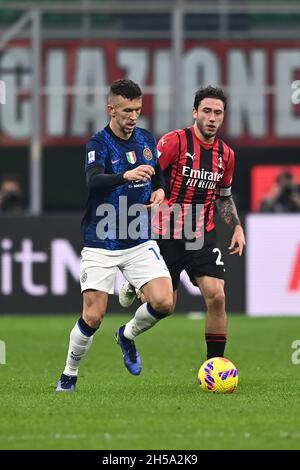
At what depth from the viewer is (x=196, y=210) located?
34.0ft

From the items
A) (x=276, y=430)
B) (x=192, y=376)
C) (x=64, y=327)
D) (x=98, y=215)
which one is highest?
(x=98, y=215)

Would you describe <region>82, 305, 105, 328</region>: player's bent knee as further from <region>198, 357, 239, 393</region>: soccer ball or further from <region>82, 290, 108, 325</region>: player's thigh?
<region>198, 357, 239, 393</region>: soccer ball

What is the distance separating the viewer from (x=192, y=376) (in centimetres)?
1069

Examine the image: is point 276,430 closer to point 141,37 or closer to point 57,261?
point 57,261

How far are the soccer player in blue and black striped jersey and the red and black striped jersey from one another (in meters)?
0.68

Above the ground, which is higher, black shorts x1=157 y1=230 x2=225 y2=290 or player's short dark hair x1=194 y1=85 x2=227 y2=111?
player's short dark hair x1=194 y1=85 x2=227 y2=111

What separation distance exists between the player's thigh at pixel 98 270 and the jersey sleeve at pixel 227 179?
4.81 feet

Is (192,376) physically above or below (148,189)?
below

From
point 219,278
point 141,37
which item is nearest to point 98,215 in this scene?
point 219,278

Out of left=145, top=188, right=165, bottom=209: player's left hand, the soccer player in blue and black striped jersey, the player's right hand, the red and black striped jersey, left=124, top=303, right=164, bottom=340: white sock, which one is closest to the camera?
the player's right hand

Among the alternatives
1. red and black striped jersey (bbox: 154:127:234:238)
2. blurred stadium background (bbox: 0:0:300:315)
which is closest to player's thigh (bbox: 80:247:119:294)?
red and black striped jersey (bbox: 154:127:234:238)

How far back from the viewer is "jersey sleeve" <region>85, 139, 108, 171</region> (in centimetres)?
915

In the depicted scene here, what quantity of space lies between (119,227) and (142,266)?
339 mm
